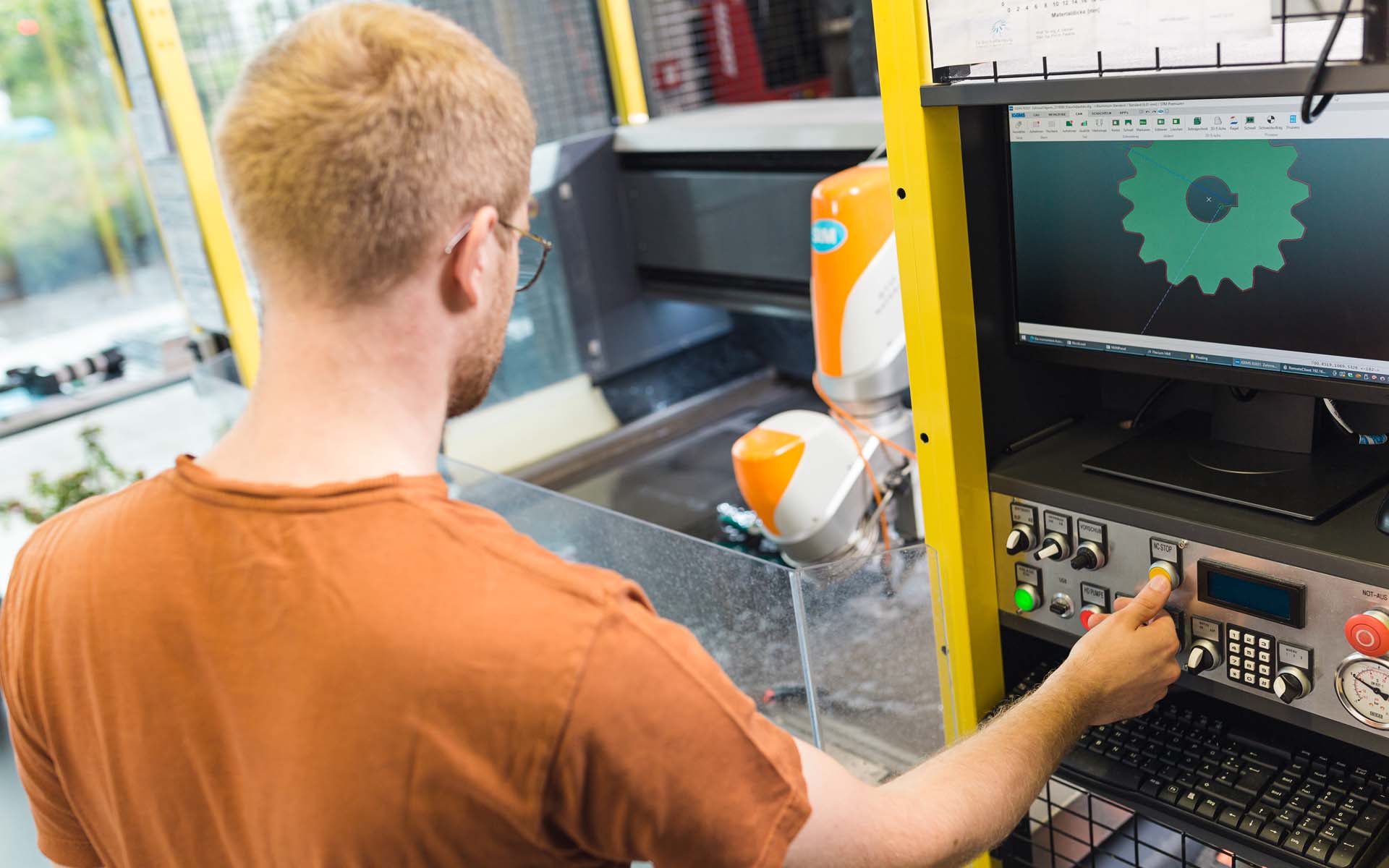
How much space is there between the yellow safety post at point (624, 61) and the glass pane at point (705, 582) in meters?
1.14

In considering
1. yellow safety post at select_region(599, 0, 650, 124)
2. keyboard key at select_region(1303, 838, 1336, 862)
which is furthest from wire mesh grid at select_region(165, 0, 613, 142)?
keyboard key at select_region(1303, 838, 1336, 862)

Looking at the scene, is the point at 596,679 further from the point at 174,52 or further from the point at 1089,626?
the point at 174,52

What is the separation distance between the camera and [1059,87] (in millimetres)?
998

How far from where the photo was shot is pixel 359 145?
718 mm

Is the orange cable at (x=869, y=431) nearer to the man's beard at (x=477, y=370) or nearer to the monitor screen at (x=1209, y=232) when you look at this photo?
the monitor screen at (x=1209, y=232)

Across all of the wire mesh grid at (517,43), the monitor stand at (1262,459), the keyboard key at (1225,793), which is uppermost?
the wire mesh grid at (517,43)

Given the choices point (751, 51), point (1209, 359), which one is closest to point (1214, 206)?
point (1209, 359)

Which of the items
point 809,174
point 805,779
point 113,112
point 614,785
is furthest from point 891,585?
point 113,112

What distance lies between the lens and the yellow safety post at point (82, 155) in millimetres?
2959

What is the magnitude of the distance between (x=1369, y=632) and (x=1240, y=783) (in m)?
0.24

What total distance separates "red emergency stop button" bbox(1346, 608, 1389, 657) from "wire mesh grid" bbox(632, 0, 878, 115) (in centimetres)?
186

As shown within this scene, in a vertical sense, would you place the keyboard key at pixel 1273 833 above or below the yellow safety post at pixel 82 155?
below

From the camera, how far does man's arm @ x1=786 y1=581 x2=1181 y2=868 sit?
0.82m

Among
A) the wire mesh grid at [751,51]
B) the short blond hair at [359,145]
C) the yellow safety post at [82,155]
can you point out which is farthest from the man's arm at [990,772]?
the yellow safety post at [82,155]
